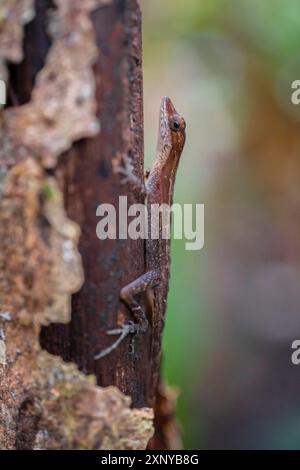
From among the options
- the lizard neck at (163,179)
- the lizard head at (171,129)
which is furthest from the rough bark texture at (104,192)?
the lizard head at (171,129)

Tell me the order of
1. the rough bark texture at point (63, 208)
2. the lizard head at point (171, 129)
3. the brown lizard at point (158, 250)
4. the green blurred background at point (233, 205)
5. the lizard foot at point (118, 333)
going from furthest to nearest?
1. the green blurred background at point (233, 205)
2. the lizard head at point (171, 129)
3. the brown lizard at point (158, 250)
4. the lizard foot at point (118, 333)
5. the rough bark texture at point (63, 208)

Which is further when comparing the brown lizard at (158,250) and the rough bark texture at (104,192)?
the brown lizard at (158,250)

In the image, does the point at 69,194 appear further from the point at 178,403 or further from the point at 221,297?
the point at 221,297

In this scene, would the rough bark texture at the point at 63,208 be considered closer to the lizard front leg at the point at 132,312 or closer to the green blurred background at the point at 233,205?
the lizard front leg at the point at 132,312

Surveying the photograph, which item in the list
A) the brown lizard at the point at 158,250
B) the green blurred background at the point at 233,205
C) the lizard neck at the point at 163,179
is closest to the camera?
the brown lizard at the point at 158,250

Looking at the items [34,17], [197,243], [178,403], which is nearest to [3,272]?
[34,17]

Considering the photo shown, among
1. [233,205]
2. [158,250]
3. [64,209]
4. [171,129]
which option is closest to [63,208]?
[64,209]

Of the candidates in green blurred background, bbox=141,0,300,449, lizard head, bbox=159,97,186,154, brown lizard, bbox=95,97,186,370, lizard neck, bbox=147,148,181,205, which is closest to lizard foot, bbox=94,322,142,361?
brown lizard, bbox=95,97,186,370
